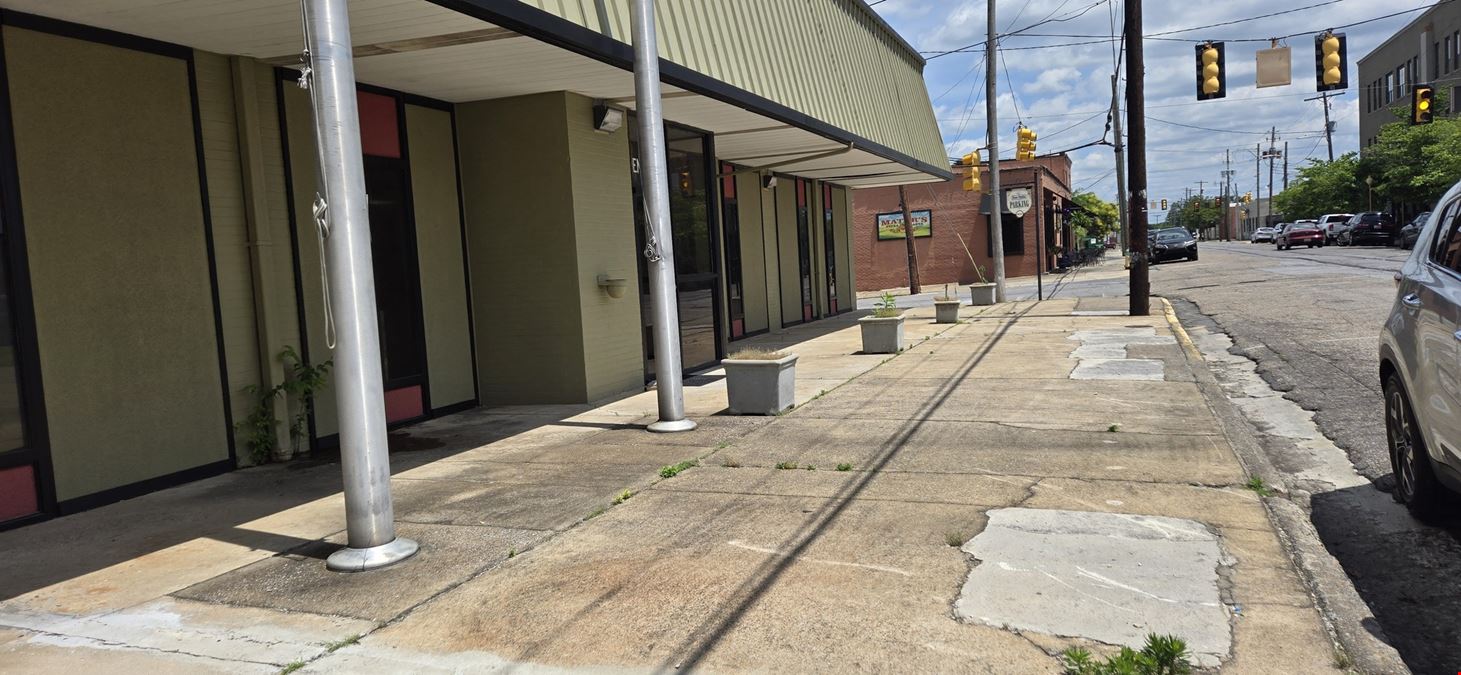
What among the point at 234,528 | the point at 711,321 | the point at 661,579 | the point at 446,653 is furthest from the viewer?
the point at 711,321

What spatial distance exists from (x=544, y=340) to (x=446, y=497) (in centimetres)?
395

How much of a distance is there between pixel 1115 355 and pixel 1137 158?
6886mm

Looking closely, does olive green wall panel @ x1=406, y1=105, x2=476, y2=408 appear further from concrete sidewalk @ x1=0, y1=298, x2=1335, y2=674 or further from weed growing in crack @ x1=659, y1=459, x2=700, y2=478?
weed growing in crack @ x1=659, y1=459, x2=700, y2=478

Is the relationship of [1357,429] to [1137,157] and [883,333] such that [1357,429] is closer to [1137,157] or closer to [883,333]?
[883,333]

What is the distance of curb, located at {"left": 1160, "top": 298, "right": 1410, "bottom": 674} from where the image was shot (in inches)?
140

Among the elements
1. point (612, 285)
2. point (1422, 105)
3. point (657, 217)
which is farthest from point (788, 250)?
point (1422, 105)

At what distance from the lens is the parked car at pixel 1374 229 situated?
4125 centimetres

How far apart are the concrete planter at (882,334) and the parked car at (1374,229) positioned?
37373mm

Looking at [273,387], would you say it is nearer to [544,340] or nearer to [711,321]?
[544,340]

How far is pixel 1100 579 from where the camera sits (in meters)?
4.35

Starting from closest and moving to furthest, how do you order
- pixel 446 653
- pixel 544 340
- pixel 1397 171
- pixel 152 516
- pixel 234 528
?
pixel 446 653, pixel 234 528, pixel 152 516, pixel 544 340, pixel 1397 171

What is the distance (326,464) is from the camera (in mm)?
7773

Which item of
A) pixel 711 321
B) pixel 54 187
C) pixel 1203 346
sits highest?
pixel 54 187

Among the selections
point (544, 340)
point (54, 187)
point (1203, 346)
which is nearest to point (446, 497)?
point (54, 187)
